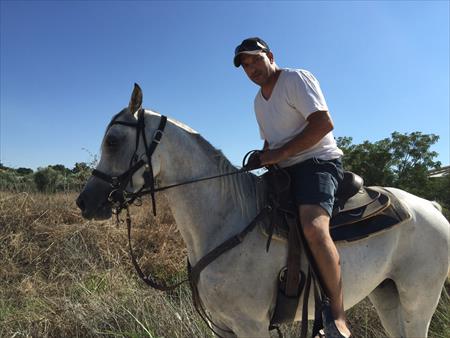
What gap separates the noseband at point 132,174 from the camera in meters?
2.52

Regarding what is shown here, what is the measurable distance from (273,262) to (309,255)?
0.87ft

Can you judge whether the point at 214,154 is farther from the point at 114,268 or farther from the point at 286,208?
the point at 114,268

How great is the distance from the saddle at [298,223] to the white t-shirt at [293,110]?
0.93 feet

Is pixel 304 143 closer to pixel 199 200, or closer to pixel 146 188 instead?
pixel 199 200

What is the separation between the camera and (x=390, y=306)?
3494mm

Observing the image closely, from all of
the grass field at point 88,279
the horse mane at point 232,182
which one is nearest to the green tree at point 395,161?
the grass field at point 88,279

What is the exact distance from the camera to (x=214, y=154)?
2883 millimetres

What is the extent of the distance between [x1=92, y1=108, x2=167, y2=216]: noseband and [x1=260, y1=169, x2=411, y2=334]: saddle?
908 mm

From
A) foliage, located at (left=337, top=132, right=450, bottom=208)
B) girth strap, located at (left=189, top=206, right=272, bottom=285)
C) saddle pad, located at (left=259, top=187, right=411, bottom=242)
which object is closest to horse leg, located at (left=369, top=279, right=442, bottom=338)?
saddle pad, located at (left=259, top=187, right=411, bottom=242)

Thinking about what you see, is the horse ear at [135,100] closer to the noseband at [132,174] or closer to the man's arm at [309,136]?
the noseband at [132,174]

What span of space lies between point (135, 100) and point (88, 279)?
4.17m

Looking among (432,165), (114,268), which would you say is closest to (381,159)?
(432,165)

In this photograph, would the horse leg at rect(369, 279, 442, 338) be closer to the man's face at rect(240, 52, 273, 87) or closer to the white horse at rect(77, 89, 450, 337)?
the white horse at rect(77, 89, 450, 337)

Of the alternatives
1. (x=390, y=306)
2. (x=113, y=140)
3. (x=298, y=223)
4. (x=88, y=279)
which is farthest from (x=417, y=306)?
(x=88, y=279)
